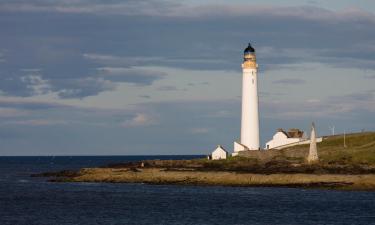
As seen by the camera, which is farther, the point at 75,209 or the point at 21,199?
the point at 21,199

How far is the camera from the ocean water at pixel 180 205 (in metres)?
61.9

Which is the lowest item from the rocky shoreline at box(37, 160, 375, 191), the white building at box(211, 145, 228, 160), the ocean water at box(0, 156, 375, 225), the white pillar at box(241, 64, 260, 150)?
the ocean water at box(0, 156, 375, 225)

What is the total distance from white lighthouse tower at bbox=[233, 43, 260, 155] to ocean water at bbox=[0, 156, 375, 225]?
48.2 ft

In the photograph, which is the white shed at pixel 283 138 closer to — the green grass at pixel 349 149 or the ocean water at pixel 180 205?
the green grass at pixel 349 149

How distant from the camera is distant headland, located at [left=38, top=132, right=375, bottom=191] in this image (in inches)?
3396

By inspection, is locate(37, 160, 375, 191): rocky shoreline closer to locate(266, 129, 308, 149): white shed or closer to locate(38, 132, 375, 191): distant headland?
locate(38, 132, 375, 191): distant headland

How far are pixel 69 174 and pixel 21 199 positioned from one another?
97.6ft

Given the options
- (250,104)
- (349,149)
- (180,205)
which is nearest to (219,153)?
(250,104)

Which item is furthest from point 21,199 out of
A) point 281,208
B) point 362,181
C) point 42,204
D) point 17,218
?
point 362,181

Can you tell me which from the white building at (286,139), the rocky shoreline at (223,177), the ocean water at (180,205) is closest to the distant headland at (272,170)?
the rocky shoreline at (223,177)

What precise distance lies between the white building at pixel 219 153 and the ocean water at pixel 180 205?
15297 mm

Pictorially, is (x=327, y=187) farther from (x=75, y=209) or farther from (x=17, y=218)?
(x=17, y=218)

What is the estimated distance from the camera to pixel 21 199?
80.0 metres

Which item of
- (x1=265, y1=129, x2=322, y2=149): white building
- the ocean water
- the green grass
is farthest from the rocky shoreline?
(x1=265, y1=129, x2=322, y2=149): white building
